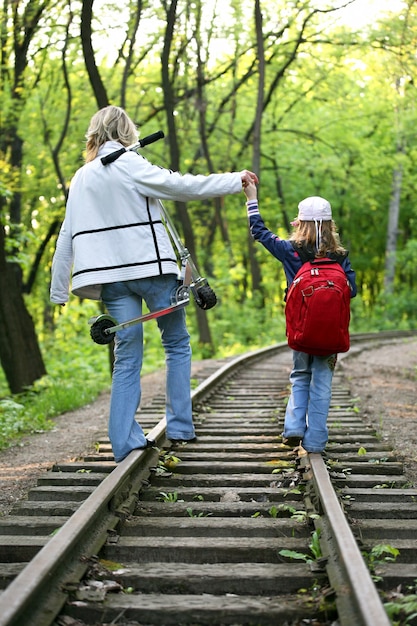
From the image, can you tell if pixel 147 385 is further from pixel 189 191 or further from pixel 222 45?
pixel 222 45

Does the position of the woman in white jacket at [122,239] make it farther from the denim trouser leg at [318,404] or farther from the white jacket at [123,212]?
the denim trouser leg at [318,404]

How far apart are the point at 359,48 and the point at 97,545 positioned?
20.6m

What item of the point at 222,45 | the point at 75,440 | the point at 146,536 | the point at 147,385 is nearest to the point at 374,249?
the point at 222,45

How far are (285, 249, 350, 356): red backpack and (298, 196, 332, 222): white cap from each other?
25 cm

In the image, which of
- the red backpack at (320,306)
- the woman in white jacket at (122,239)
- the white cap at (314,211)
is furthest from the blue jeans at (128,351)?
the white cap at (314,211)

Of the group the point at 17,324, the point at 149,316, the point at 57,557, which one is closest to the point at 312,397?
the point at 149,316

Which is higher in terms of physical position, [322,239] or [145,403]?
[322,239]

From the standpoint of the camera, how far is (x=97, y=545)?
3508mm

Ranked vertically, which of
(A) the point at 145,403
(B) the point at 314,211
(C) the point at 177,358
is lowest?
(A) the point at 145,403

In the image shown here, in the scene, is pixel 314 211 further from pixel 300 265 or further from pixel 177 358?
pixel 177 358

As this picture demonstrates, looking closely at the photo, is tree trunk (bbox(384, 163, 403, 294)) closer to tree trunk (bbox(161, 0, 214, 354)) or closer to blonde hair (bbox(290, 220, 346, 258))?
tree trunk (bbox(161, 0, 214, 354))

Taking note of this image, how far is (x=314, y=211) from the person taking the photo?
5.02 m

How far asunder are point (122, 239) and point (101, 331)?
1.96ft

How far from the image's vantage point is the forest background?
14.4m
